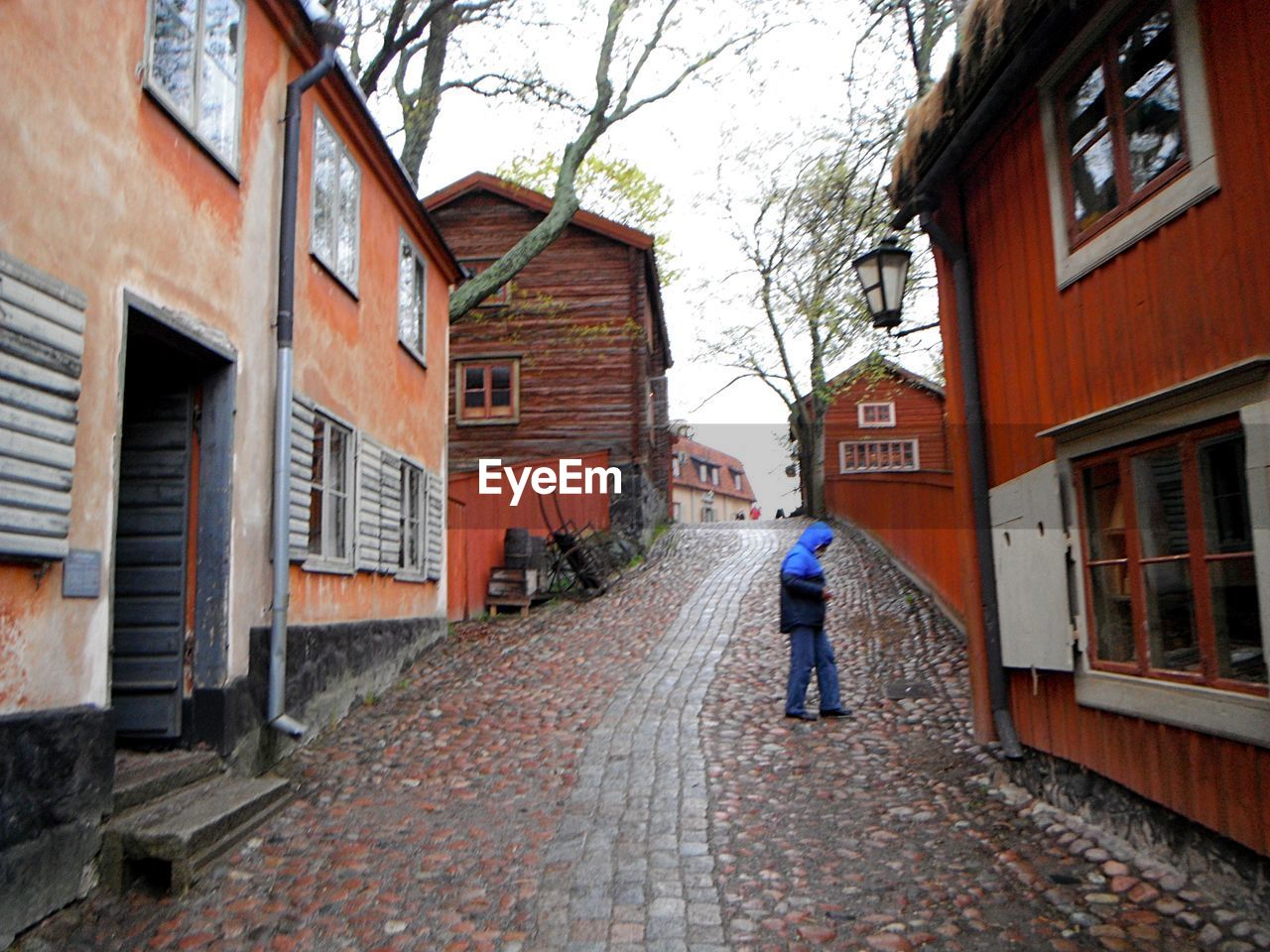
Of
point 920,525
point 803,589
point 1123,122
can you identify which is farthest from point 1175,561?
point 920,525

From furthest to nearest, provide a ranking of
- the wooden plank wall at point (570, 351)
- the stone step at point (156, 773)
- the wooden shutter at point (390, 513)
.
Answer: the wooden plank wall at point (570, 351)
the wooden shutter at point (390, 513)
the stone step at point (156, 773)

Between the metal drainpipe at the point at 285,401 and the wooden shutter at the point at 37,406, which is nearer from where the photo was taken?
the wooden shutter at the point at 37,406

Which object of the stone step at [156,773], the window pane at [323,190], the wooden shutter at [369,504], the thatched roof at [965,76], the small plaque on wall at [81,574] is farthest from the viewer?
the wooden shutter at [369,504]

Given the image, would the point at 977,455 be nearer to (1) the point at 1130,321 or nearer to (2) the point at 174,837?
(1) the point at 1130,321

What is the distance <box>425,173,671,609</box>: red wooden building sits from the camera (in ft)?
79.3

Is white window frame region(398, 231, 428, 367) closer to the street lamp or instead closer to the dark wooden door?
the dark wooden door

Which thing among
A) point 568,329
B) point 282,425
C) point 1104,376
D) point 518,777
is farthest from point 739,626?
point 568,329

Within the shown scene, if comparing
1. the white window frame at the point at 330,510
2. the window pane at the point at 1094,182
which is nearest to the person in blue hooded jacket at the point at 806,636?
the window pane at the point at 1094,182

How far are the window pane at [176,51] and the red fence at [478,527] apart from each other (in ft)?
26.5

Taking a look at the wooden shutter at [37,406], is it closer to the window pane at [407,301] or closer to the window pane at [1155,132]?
the window pane at [1155,132]

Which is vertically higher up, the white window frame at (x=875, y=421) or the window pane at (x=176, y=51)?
the white window frame at (x=875, y=421)

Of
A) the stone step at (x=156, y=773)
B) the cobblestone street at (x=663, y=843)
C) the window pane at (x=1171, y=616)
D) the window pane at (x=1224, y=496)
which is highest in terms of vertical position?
the window pane at (x=1224, y=496)

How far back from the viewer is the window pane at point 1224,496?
15.1 feet

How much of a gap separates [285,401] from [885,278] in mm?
4680
